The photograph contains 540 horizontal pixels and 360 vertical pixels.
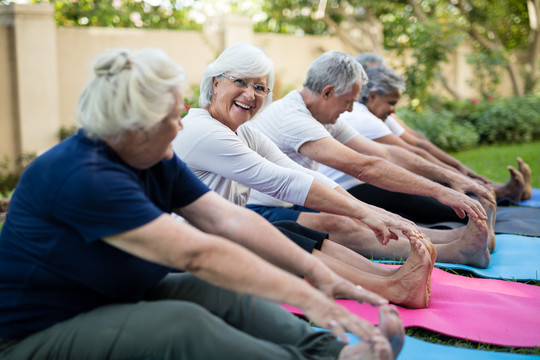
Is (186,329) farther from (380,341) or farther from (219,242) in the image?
(380,341)

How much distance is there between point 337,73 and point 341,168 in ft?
2.14

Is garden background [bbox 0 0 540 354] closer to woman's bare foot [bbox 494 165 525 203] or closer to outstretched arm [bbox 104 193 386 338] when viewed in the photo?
outstretched arm [bbox 104 193 386 338]

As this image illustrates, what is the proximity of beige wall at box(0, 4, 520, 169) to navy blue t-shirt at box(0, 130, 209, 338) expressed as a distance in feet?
20.1

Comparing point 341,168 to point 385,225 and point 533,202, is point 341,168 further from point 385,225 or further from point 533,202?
point 533,202

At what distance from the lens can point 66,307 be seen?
1.69 m

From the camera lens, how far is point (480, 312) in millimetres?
2771

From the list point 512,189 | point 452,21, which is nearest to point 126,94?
point 512,189

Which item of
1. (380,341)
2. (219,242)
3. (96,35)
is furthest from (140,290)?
(96,35)

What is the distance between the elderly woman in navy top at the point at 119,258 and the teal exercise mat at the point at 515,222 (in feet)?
9.38

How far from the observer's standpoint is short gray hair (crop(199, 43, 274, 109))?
291 cm

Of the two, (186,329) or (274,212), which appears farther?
(274,212)

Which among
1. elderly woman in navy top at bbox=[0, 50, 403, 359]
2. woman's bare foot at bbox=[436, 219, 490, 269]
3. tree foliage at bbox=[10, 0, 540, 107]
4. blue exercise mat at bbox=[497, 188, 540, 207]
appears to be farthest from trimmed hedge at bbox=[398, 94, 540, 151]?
elderly woman in navy top at bbox=[0, 50, 403, 359]

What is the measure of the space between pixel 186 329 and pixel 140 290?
11.3 inches

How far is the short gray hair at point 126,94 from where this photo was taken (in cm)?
161
